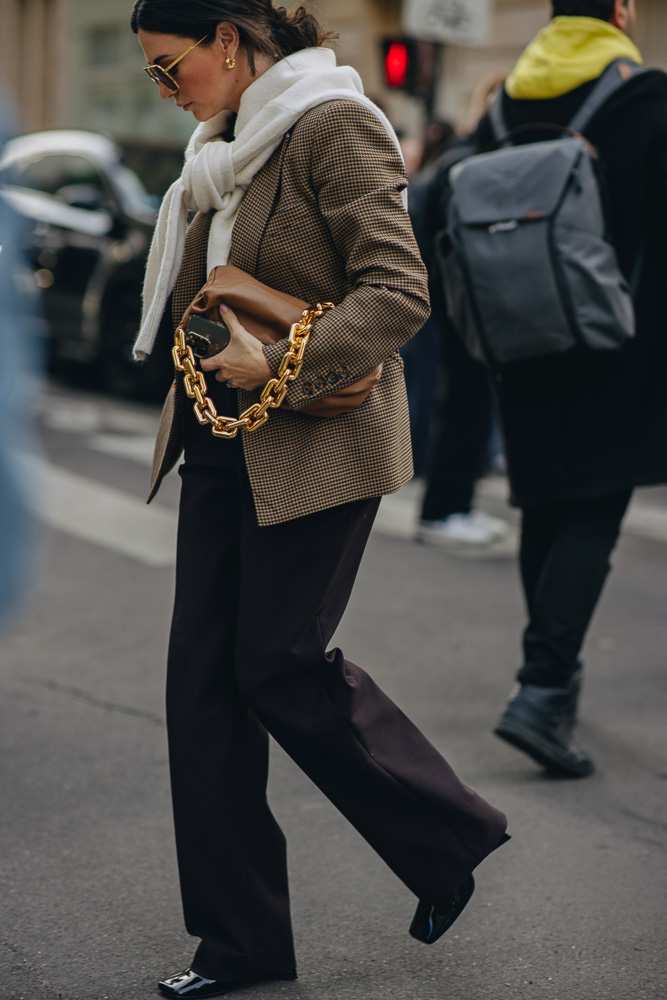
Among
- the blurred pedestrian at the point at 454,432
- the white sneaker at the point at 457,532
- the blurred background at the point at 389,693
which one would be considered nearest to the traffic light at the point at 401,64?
the blurred background at the point at 389,693

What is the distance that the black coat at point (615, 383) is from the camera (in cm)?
337

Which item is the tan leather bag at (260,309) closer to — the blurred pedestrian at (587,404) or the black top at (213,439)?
the black top at (213,439)

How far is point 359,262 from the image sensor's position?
2111mm

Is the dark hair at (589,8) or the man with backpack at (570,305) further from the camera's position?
the dark hair at (589,8)

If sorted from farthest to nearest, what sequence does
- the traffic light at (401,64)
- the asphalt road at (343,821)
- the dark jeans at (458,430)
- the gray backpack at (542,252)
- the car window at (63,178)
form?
the traffic light at (401,64), the car window at (63,178), the dark jeans at (458,430), the gray backpack at (542,252), the asphalt road at (343,821)

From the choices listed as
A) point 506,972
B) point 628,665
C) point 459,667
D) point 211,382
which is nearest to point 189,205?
point 211,382

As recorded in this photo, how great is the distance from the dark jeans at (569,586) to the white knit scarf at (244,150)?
147cm

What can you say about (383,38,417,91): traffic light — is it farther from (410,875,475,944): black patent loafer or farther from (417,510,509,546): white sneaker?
(410,875,475,944): black patent loafer

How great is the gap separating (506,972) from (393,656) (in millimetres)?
2013

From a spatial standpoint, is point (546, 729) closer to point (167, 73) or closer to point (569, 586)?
point (569, 586)

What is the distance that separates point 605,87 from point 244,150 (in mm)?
1592

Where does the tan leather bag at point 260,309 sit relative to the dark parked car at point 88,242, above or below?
above

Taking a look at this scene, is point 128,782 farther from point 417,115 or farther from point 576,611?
point 417,115

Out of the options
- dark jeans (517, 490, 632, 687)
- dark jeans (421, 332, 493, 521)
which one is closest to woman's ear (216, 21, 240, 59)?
dark jeans (517, 490, 632, 687)
